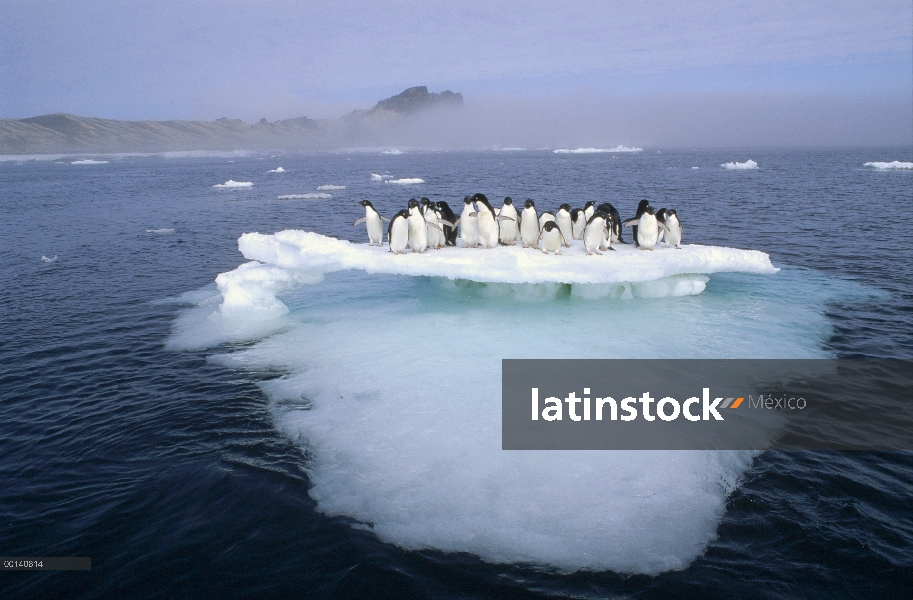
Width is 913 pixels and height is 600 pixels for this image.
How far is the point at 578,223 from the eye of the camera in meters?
11.9

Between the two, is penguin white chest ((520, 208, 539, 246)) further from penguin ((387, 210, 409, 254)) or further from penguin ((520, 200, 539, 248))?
penguin ((387, 210, 409, 254))

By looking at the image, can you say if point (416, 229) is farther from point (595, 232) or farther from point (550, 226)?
point (595, 232)

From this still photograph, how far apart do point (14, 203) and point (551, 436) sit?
36500mm

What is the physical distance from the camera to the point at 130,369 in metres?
8.65

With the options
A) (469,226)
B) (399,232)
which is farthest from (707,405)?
(399,232)

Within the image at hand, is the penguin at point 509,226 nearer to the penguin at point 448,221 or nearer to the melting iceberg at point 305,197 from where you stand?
the penguin at point 448,221

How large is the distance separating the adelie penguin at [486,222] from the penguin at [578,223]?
1.87 meters

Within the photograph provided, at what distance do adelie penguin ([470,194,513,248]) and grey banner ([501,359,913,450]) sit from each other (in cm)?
375

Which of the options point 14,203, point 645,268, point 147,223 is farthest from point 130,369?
point 14,203

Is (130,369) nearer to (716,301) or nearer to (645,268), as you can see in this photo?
(645,268)

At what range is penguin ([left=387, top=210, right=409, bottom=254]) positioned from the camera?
1033 cm

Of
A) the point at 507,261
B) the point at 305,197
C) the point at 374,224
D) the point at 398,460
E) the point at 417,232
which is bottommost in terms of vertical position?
the point at 398,460

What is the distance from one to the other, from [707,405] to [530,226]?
536cm

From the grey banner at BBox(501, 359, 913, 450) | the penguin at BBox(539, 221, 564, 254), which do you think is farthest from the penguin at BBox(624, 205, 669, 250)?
the grey banner at BBox(501, 359, 913, 450)
